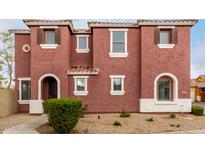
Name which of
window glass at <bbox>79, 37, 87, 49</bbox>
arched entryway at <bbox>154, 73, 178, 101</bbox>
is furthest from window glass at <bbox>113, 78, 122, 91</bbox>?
window glass at <bbox>79, 37, 87, 49</bbox>

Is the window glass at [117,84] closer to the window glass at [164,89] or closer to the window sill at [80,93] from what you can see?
the window sill at [80,93]

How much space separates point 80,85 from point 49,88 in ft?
7.88

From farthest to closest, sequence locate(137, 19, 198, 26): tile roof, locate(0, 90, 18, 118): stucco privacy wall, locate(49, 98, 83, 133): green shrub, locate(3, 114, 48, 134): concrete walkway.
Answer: locate(137, 19, 198, 26): tile roof < locate(0, 90, 18, 118): stucco privacy wall < locate(3, 114, 48, 134): concrete walkway < locate(49, 98, 83, 133): green shrub

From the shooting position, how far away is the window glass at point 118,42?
62.2ft

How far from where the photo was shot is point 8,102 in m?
18.2

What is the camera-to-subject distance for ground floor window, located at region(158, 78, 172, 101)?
62.2ft

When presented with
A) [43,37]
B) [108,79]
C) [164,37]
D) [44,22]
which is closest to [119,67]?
[108,79]

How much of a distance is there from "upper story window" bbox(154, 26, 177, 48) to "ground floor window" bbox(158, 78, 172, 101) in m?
2.56

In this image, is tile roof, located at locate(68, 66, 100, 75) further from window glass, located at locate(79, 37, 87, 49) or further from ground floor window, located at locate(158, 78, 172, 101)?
ground floor window, located at locate(158, 78, 172, 101)

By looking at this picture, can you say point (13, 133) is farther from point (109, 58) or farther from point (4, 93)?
point (109, 58)

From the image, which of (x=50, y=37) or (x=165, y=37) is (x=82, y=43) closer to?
(x=50, y=37)

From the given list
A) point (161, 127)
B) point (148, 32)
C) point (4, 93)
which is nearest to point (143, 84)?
point (148, 32)

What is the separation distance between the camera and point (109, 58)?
1891 centimetres

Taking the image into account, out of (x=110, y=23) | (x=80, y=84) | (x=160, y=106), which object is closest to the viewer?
(x=160, y=106)
